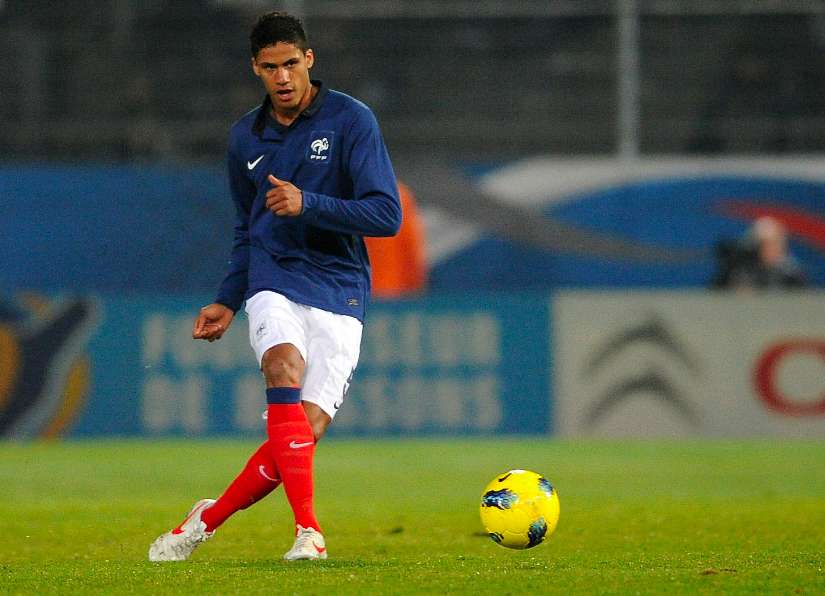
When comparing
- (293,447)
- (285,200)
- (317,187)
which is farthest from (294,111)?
(293,447)

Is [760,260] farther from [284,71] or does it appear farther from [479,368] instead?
[284,71]

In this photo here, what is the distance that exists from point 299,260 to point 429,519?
3.11 m

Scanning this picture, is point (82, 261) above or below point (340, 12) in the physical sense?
below

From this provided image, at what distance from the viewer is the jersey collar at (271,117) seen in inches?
236

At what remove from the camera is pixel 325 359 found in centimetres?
589

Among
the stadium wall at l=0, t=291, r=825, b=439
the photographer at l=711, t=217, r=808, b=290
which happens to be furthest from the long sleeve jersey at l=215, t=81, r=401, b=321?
the photographer at l=711, t=217, r=808, b=290

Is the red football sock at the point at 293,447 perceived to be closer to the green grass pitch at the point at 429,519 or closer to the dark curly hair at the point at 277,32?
the green grass pitch at the point at 429,519

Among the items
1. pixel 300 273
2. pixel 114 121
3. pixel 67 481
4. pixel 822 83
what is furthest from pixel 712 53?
pixel 300 273

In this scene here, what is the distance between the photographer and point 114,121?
61.4 ft

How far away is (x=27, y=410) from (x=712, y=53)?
9547 millimetres

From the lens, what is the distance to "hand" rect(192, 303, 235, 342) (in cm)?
608

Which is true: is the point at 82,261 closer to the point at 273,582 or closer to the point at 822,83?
the point at 822,83

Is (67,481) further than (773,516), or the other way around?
(67,481)

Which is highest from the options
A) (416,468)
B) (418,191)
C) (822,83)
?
(822,83)
